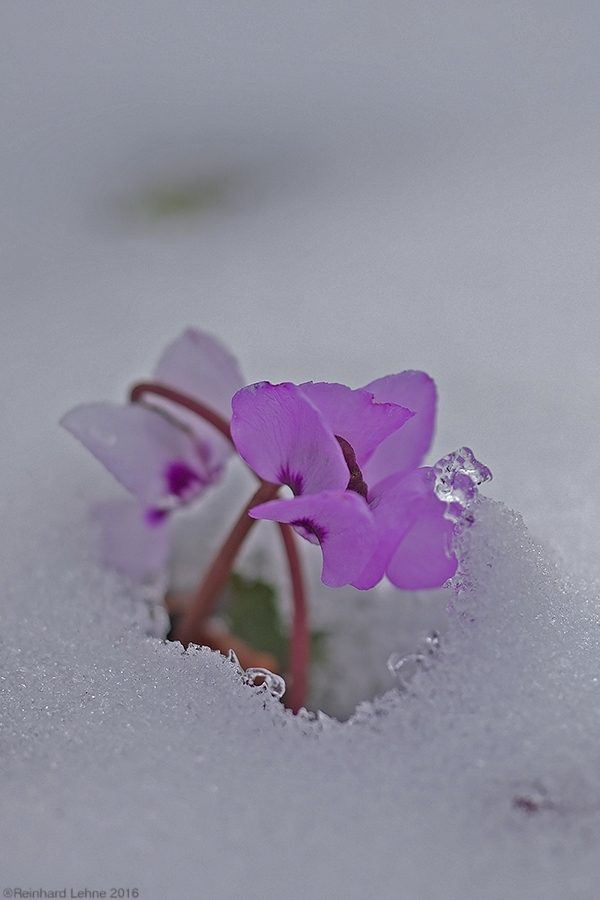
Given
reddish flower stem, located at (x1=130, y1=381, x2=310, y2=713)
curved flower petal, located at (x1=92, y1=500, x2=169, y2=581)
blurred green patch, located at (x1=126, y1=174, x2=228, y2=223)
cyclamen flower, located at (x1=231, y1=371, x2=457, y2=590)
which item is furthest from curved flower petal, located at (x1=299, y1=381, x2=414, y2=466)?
blurred green patch, located at (x1=126, y1=174, x2=228, y2=223)

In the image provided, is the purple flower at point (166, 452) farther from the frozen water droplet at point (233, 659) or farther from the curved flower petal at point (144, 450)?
the frozen water droplet at point (233, 659)

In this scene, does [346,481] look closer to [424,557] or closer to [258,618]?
[424,557]

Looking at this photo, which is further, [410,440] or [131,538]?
[131,538]

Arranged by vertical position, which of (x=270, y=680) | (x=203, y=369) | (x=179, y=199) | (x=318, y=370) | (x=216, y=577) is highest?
(x=179, y=199)

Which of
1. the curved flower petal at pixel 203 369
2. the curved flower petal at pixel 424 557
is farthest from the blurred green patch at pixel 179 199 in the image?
the curved flower petal at pixel 424 557

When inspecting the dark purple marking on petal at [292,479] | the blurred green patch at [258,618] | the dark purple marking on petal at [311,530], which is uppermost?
the blurred green patch at [258,618]

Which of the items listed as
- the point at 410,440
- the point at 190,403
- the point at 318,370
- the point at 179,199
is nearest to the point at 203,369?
the point at 190,403
